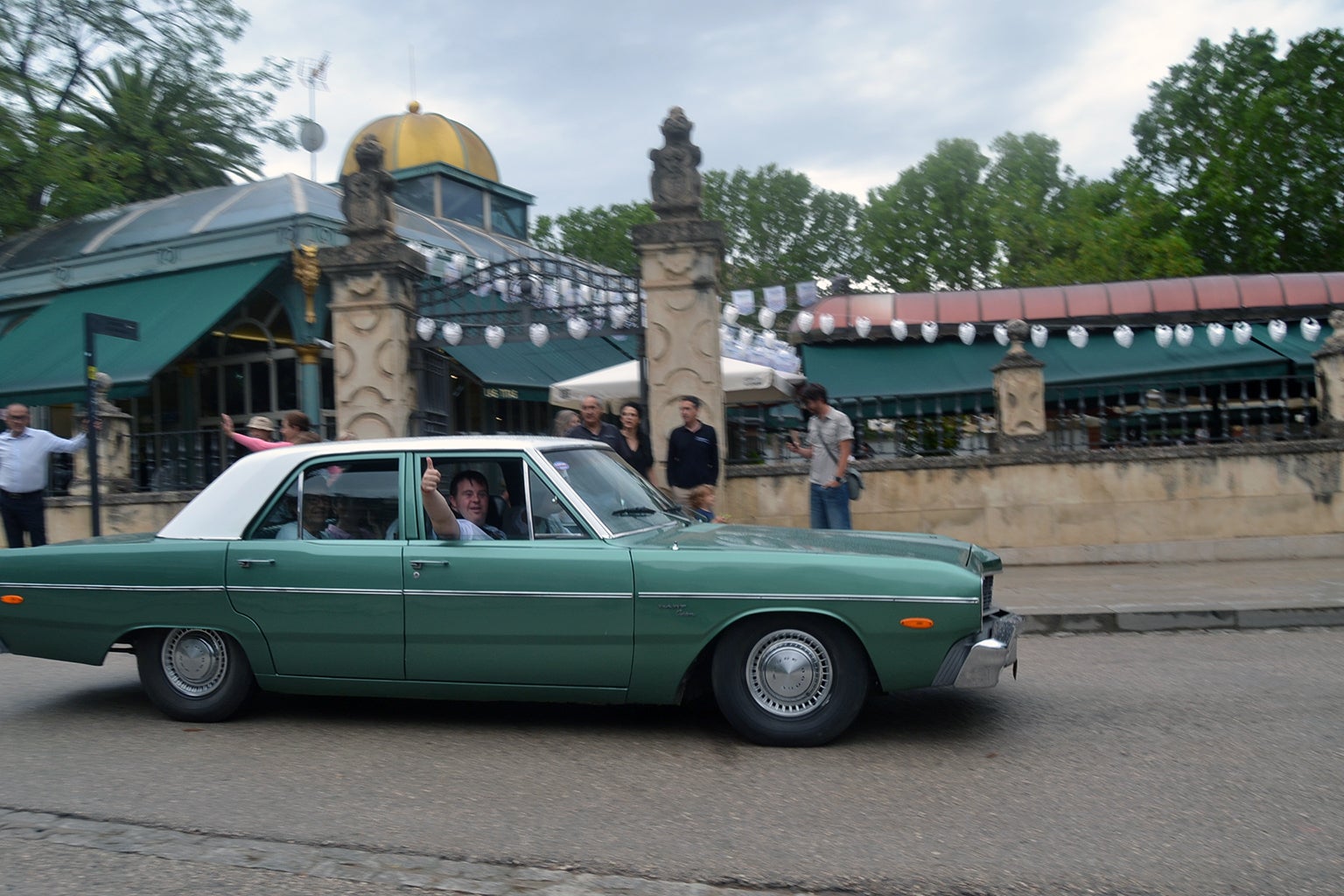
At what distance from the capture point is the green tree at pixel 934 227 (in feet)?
158

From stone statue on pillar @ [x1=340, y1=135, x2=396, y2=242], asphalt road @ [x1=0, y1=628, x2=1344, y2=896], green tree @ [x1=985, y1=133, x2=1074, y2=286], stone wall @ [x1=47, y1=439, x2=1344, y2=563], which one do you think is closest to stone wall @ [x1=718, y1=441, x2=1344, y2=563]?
stone wall @ [x1=47, y1=439, x2=1344, y2=563]

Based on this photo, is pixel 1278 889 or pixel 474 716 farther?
pixel 474 716

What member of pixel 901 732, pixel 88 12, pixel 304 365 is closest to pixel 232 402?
pixel 304 365

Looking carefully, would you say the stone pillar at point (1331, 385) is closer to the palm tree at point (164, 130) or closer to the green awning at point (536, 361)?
the green awning at point (536, 361)

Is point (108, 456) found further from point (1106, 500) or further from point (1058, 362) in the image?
point (1058, 362)

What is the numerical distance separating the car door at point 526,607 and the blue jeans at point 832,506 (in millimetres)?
4363

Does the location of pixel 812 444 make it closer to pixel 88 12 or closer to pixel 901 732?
pixel 901 732

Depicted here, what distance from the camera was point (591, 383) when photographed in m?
13.4

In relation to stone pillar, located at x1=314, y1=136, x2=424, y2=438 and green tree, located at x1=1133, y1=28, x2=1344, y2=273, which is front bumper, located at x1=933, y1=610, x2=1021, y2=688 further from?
green tree, located at x1=1133, y1=28, x2=1344, y2=273

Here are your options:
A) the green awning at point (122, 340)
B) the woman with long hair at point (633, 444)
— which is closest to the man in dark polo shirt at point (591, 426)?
the woman with long hair at point (633, 444)

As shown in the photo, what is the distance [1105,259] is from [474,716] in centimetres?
3213

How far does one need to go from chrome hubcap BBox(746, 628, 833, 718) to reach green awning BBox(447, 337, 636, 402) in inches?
392

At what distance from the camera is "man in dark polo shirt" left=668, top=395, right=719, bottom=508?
29.1ft

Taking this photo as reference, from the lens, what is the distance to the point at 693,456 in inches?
349
